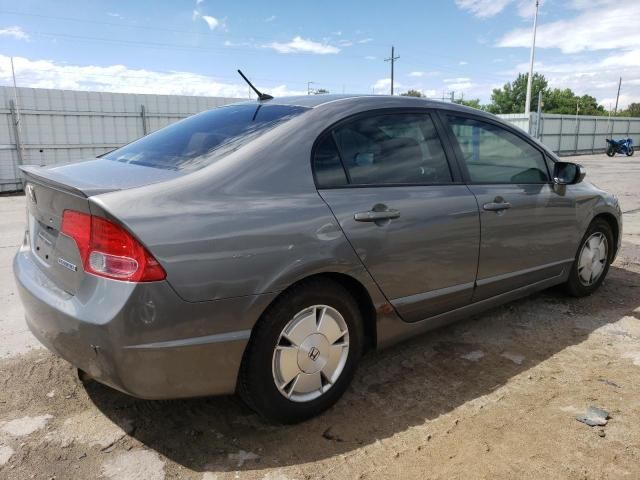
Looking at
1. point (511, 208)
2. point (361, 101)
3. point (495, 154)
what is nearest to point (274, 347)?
point (361, 101)

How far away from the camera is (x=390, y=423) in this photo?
254cm

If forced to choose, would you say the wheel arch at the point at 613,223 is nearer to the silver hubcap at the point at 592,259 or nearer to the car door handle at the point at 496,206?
the silver hubcap at the point at 592,259

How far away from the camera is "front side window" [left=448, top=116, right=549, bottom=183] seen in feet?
10.6

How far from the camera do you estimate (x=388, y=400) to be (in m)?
2.75

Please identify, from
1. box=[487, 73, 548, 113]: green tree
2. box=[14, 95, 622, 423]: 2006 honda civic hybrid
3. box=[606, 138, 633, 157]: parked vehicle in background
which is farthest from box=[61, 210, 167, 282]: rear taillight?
box=[487, 73, 548, 113]: green tree

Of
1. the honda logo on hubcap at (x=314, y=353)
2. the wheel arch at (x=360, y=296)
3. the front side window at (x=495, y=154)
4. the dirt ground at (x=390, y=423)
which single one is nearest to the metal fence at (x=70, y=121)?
the dirt ground at (x=390, y=423)

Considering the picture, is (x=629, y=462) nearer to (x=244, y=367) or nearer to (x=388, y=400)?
(x=388, y=400)

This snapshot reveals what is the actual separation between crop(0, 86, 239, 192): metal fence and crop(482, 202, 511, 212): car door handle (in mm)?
11102

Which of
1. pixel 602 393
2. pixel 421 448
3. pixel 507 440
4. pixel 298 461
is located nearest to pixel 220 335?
pixel 298 461

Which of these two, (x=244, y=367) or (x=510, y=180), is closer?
(x=244, y=367)

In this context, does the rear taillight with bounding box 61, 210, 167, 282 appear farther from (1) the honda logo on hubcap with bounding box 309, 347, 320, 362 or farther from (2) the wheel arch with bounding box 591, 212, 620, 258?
(2) the wheel arch with bounding box 591, 212, 620, 258

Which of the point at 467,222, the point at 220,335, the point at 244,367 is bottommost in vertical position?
the point at 244,367

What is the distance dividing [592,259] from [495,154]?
1502 millimetres

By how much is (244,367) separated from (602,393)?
1976 mm
